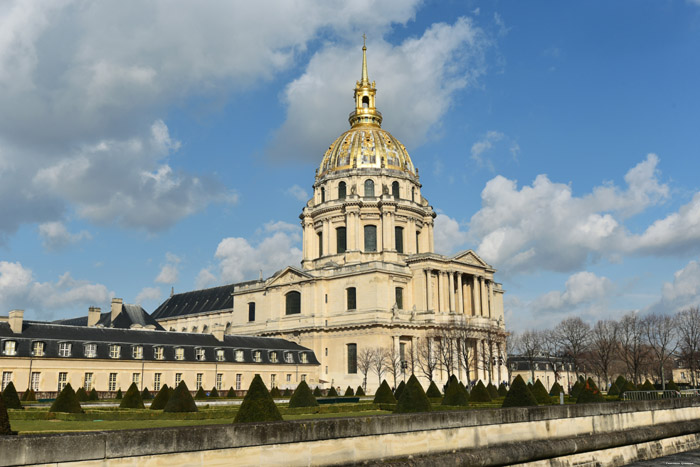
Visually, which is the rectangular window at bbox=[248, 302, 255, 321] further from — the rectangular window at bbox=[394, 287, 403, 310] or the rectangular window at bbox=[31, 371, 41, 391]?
the rectangular window at bbox=[31, 371, 41, 391]

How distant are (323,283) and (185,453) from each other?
6707 centimetres

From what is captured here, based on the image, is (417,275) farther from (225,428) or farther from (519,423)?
(225,428)

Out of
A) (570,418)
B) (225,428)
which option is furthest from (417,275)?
(225,428)

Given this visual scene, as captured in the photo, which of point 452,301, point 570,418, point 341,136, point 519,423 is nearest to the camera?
point 519,423

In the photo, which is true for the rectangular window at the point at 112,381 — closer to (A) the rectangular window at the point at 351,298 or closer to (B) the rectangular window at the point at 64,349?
(B) the rectangular window at the point at 64,349

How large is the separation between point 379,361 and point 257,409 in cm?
5381

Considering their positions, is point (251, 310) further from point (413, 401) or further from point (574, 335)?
point (413, 401)

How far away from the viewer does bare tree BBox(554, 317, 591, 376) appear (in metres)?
82.9

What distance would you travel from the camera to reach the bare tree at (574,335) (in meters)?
82.9

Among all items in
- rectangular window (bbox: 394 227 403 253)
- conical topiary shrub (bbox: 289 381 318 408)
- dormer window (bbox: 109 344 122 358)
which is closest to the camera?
conical topiary shrub (bbox: 289 381 318 408)

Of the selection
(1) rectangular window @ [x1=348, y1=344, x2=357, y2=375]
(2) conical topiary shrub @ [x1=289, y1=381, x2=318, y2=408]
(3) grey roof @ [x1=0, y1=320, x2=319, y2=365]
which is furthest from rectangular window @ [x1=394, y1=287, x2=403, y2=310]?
(2) conical topiary shrub @ [x1=289, y1=381, x2=318, y2=408]

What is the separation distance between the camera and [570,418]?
2153 cm

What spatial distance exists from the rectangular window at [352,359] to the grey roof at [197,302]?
26396mm

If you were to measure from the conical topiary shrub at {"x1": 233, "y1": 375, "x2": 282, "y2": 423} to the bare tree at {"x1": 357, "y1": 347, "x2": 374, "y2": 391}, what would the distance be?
52.2 m
